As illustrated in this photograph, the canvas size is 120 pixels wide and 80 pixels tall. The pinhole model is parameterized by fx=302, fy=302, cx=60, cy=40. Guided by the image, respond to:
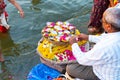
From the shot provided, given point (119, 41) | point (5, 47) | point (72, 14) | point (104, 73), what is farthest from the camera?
point (72, 14)

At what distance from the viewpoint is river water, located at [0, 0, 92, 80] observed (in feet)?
16.7

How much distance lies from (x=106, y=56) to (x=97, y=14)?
8.53 ft

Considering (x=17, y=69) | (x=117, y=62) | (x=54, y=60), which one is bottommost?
(x=17, y=69)

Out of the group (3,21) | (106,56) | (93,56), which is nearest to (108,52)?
(106,56)

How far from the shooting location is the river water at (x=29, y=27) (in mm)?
5102

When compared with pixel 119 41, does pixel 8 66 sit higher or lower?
lower

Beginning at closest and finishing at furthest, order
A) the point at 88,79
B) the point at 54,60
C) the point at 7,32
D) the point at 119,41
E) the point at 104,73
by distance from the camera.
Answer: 1. the point at 119,41
2. the point at 104,73
3. the point at 88,79
4. the point at 54,60
5. the point at 7,32

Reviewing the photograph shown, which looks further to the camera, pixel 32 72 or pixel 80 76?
pixel 32 72

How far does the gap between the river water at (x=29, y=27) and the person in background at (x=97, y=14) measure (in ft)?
0.61

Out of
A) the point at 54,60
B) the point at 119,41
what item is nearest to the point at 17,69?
the point at 54,60

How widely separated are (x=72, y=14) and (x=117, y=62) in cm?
356

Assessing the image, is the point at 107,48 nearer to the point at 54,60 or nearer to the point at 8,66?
the point at 54,60

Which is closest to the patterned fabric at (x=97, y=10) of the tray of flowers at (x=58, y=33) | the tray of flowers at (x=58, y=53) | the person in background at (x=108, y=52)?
the tray of flowers at (x=58, y=33)

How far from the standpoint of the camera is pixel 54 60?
4410 mm
